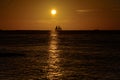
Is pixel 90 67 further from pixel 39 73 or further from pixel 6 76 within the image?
pixel 6 76

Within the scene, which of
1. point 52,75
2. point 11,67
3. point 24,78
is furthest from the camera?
point 11,67

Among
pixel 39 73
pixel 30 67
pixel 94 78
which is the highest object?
pixel 30 67

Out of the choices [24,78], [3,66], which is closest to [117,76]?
[24,78]

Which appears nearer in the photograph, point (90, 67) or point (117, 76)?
point (117, 76)

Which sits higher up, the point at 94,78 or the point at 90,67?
the point at 90,67

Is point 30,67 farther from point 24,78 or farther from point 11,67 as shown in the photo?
point 24,78

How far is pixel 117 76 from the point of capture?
43.2 m

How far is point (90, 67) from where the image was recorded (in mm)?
52281

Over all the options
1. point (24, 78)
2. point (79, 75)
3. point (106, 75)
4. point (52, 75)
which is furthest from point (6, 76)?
point (106, 75)

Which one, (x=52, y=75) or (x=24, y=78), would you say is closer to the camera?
(x=24, y=78)

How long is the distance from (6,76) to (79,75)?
339 inches

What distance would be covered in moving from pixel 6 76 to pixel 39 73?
15.6 ft

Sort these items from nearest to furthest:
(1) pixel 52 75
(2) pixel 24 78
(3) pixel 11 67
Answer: (2) pixel 24 78, (1) pixel 52 75, (3) pixel 11 67

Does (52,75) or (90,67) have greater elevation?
(90,67)
